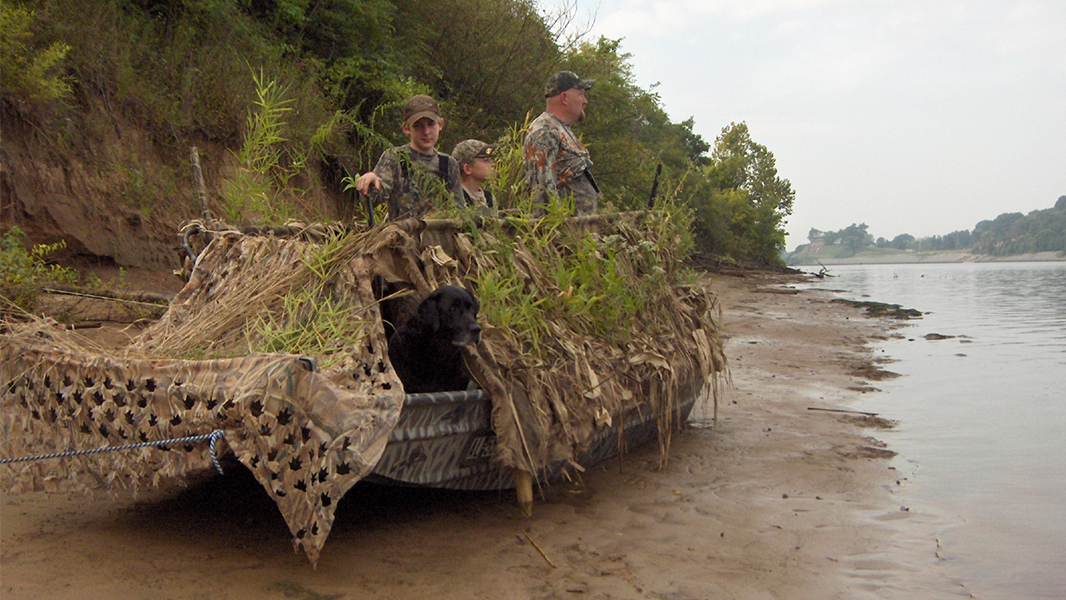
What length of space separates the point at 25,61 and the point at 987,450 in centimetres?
998

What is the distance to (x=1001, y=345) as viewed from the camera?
47.5 feet

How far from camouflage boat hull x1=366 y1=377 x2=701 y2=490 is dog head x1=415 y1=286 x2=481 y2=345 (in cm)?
30

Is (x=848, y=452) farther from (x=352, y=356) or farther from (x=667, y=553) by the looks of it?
(x=352, y=356)

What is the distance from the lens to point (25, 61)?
8.53m

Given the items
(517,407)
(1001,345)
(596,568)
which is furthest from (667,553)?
(1001,345)

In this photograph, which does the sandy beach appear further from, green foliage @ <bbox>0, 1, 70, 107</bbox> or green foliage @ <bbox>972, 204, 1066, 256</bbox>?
green foliage @ <bbox>972, 204, 1066, 256</bbox>

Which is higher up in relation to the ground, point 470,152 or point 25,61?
point 25,61

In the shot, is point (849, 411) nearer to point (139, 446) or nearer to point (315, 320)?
point (315, 320)

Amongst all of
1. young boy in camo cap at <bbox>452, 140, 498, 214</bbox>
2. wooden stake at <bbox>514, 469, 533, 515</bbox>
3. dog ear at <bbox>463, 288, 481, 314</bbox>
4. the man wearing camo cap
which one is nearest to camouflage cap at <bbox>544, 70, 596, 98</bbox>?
the man wearing camo cap

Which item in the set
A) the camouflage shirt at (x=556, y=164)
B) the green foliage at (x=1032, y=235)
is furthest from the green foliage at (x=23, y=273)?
the green foliage at (x=1032, y=235)

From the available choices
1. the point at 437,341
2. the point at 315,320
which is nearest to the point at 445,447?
the point at 437,341

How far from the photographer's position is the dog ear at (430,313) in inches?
167

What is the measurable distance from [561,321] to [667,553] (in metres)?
1.48

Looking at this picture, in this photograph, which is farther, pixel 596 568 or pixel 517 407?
pixel 517 407
